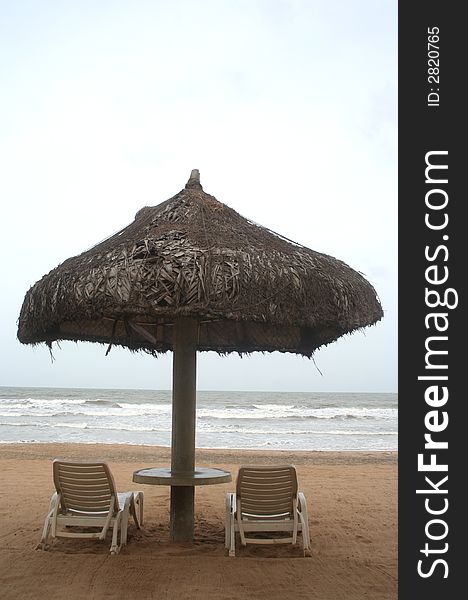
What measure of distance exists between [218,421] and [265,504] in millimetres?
27886

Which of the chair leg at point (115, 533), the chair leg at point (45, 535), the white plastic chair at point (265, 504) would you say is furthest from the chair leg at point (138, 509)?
the white plastic chair at point (265, 504)

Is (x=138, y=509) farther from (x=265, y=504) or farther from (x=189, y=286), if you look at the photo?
(x=189, y=286)

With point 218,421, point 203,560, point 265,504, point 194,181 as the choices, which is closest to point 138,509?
point 203,560

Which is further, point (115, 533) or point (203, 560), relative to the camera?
point (115, 533)

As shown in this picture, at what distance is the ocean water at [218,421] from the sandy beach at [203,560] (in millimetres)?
13368

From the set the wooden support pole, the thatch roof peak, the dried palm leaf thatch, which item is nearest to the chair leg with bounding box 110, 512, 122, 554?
the wooden support pole

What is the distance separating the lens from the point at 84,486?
5.85 m

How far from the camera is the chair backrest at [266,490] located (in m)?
5.70

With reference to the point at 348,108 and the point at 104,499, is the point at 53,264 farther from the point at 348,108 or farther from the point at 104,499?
the point at 348,108

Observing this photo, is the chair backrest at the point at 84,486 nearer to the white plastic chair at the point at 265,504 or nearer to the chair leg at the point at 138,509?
the chair leg at the point at 138,509

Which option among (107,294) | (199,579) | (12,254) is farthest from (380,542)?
(12,254)

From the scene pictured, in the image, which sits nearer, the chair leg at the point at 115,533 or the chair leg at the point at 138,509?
the chair leg at the point at 115,533

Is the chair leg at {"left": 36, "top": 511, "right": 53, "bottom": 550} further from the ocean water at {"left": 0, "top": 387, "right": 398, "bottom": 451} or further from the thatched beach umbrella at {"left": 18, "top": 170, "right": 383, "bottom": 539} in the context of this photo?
the ocean water at {"left": 0, "top": 387, "right": 398, "bottom": 451}

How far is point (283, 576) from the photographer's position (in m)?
5.09
